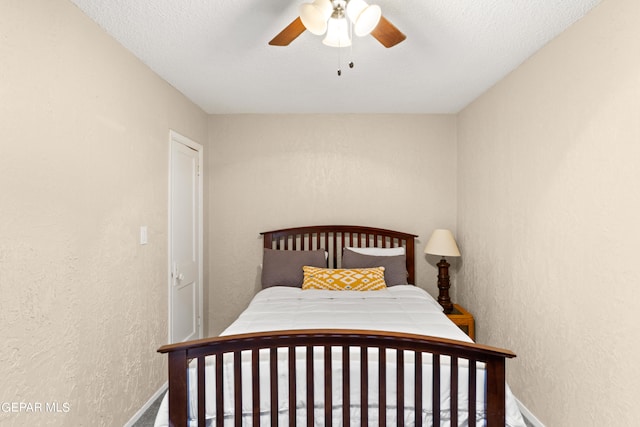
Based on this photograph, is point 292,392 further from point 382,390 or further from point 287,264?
point 287,264

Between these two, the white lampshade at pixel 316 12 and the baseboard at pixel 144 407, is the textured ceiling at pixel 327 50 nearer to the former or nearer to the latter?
the white lampshade at pixel 316 12

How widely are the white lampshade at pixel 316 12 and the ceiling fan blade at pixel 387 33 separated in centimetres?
27

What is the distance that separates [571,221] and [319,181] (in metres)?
2.40

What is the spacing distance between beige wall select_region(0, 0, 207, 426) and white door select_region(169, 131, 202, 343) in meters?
0.30

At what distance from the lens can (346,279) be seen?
339 centimetres

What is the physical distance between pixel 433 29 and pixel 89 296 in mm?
2377

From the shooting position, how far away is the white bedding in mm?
1752

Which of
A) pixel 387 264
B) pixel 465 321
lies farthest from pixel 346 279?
pixel 465 321

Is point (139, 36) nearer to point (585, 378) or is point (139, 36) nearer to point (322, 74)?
point (322, 74)

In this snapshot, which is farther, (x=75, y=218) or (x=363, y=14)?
(x=75, y=218)

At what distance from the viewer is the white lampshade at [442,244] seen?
12.0 feet

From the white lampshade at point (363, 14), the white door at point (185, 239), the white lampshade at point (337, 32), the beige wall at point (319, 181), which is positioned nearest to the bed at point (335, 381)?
the white lampshade at point (363, 14)

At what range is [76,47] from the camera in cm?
196

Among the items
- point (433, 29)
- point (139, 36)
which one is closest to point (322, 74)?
point (433, 29)
